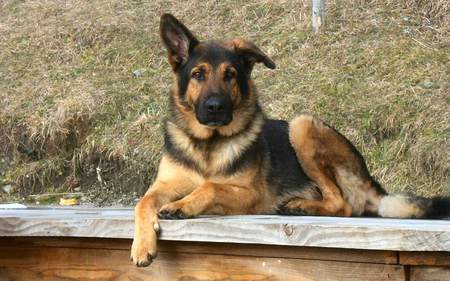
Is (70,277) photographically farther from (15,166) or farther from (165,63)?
(165,63)

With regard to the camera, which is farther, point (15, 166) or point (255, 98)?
point (15, 166)

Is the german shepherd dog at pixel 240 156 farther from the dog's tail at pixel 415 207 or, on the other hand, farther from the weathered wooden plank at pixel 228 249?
the weathered wooden plank at pixel 228 249

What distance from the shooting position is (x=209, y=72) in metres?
4.56

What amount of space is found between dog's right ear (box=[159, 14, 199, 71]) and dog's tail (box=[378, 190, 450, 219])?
159 centimetres

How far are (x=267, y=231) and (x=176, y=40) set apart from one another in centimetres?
190

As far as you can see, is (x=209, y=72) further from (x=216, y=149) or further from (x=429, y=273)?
(x=429, y=273)

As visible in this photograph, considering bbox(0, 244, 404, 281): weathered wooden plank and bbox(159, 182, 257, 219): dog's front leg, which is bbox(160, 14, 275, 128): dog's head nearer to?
bbox(159, 182, 257, 219): dog's front leg

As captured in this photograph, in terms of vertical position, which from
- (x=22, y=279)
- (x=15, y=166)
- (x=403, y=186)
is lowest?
(x=15, y=166)

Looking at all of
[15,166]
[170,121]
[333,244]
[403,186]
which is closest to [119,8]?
[15,166]

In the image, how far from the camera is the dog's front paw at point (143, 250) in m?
3.44

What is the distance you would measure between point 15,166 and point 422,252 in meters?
6.70

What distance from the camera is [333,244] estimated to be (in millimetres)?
3021

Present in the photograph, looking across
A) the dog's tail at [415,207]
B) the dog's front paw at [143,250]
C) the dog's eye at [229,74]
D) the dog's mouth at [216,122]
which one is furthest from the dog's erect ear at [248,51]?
the dog's front paw at [143,250]

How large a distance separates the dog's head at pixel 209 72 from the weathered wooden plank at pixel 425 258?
5.67 ft
